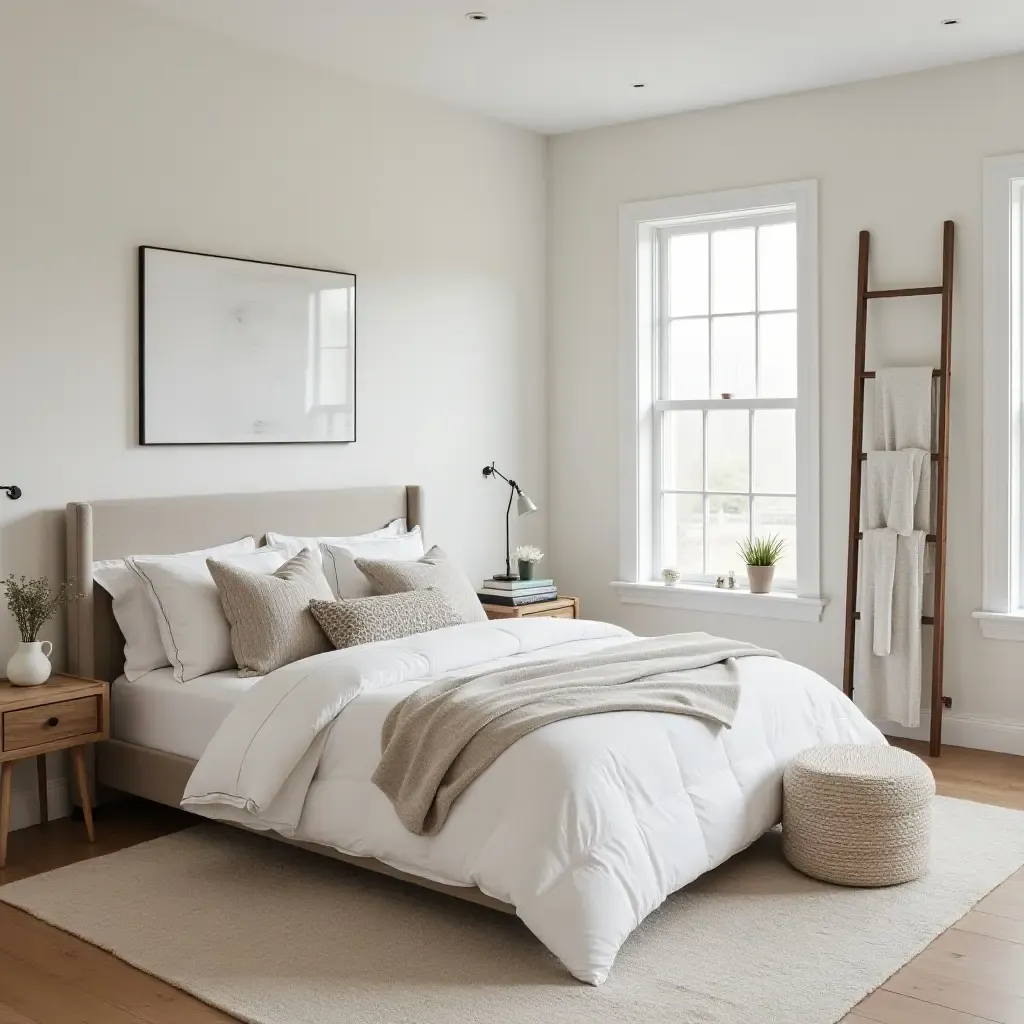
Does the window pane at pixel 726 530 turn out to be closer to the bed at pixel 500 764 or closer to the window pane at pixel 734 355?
the window pane at pixel 734 355

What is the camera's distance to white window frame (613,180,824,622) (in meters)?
5.41

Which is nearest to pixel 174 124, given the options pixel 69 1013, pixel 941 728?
pixel 69 1013

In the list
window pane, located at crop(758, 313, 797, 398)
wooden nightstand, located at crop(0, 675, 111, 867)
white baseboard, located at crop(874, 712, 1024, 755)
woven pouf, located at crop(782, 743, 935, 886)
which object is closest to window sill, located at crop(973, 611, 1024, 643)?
white baseboard, located at crop(874, 712, 1024, 755)

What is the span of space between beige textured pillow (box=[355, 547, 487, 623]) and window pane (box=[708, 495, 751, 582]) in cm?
163

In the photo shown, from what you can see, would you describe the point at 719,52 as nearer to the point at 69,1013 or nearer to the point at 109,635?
the point at 109,635

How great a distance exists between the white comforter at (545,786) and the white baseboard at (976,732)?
121 centimetres

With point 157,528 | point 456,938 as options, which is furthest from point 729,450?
point 456,938

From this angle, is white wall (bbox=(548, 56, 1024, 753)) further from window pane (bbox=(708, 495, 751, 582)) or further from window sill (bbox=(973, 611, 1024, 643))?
window pane (bbox=(708, 495, 751, 582))

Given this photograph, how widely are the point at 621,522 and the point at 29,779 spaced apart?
9.94ft

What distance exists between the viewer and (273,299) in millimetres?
4848

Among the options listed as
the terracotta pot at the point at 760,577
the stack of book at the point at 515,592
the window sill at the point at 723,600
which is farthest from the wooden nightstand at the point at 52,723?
the terracotta pot at the point at 760,577

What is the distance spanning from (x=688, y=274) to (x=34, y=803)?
3.75m

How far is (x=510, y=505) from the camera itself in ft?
19.9

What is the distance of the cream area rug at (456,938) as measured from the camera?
9.18 ft
